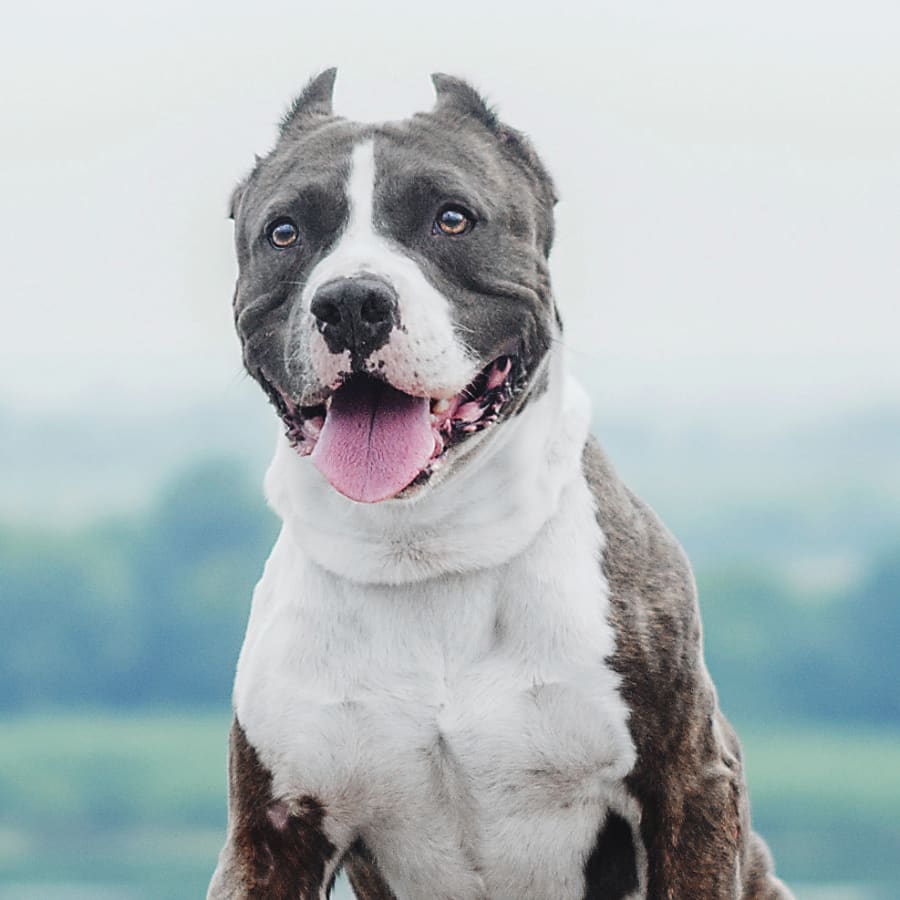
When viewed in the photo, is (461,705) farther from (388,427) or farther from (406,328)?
(406,328)

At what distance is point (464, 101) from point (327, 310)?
96 cm

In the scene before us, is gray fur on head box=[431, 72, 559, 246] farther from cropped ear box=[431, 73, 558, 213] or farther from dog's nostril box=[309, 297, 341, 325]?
dog's nostril box=[309, 297, 341, 325]

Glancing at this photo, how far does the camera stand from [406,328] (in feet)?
16.1

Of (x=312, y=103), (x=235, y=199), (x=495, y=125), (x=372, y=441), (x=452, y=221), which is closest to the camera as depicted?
(x=372, y=441)

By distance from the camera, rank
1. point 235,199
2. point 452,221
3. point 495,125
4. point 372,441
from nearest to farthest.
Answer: point 372,441, point 452,221, point 495,125, point 235,199

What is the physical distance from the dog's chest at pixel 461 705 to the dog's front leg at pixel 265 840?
51mm

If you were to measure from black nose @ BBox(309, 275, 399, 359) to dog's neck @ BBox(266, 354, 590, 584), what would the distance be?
1.76 ft

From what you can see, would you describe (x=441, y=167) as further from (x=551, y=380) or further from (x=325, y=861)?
(x=325, y=861)

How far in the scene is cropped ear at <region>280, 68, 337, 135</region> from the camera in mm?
5707

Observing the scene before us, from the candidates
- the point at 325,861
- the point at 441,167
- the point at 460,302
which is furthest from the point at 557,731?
the point at 441,167

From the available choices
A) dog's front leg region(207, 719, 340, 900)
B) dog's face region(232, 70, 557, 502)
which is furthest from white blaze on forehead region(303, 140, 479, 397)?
dog's front leg region(207, 719, 340, 900)

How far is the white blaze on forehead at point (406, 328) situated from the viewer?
4.93 meters

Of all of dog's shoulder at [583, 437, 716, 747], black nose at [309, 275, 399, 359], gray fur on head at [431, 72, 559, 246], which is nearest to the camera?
black nose at [309, 275, 399, 359]

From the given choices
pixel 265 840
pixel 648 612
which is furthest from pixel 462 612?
pixel 265 840
